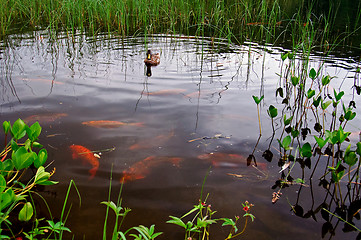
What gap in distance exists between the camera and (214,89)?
406 centimetres

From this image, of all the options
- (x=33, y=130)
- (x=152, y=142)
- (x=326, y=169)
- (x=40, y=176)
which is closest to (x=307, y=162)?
(x=326, y=169)

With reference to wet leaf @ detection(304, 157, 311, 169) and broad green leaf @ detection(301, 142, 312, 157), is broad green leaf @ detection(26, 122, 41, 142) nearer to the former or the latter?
broad green leaf @ detection(301, 142, 312, 157)

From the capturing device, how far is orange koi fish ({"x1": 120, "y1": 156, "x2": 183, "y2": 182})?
2.27 meters

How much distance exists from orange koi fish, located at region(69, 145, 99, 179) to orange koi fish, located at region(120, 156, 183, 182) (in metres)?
0.24

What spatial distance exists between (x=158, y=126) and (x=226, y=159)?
2.73 ft

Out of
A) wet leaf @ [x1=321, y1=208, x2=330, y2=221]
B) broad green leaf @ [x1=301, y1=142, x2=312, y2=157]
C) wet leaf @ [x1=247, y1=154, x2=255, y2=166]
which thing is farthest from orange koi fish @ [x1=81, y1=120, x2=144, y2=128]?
wet leaf @ [x1=321, y1=208, x2=330, y2=221]

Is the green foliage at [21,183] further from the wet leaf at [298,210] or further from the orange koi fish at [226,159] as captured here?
the wet leaf at [298,210]

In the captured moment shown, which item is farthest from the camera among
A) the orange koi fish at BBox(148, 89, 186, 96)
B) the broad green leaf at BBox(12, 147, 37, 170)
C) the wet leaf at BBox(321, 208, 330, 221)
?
the orange koi fish at BBox(148, 89, 186, 96)

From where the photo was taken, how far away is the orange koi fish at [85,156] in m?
2.35

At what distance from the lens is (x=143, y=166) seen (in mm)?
Answer: 2389

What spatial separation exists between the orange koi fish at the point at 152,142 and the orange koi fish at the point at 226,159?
1.33 ft

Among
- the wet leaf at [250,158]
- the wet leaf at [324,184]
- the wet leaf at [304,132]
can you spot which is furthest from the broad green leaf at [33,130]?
the wet leaf at [304,132]

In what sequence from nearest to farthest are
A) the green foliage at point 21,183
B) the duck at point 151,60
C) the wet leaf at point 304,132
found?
the green foliage at point 21,183 → the wet leaf at point 304,132 → the duck at point 151,60

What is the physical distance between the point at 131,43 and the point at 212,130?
412cm
